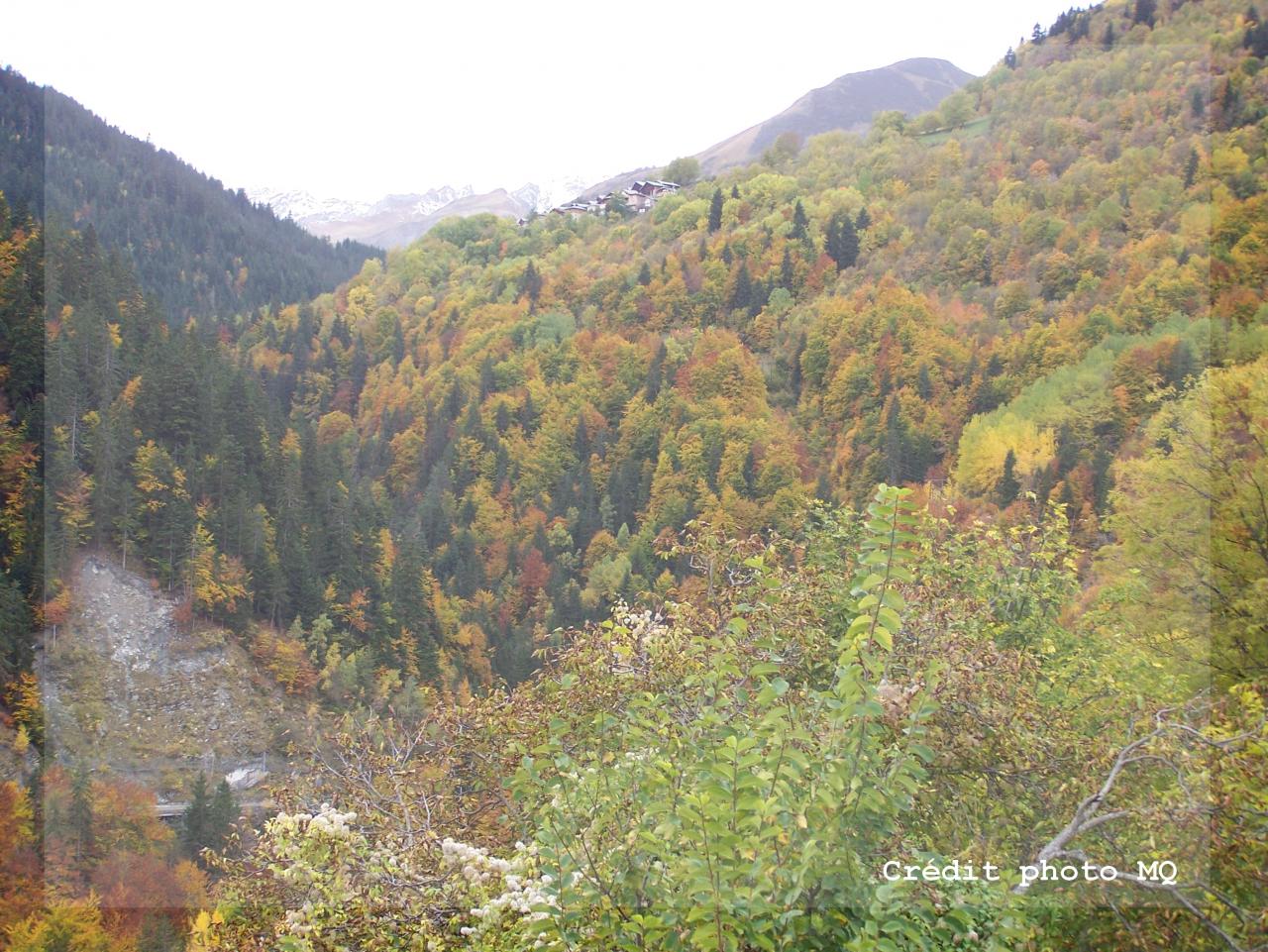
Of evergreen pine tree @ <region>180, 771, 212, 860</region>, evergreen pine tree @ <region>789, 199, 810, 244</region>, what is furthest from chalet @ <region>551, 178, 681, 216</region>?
evergreen pine tree @ <region>180, 771, 212, 860</region>

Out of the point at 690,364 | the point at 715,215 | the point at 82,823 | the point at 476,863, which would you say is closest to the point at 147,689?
the point at 82,823

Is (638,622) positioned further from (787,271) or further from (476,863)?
(787,271)

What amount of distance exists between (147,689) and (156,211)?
14201cm

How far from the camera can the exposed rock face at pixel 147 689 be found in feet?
151

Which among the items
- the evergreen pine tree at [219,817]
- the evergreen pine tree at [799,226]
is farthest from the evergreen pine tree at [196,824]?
the evergreen pine tree at [799,226]

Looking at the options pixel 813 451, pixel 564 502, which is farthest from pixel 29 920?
pixel 813 451

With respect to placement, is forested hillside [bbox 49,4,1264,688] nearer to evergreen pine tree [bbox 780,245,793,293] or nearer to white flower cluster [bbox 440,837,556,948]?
evergreen pine tree [bbox 780,245,793,293]

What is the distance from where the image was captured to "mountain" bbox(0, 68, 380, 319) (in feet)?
453

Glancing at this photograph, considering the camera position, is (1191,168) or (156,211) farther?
(156,211)

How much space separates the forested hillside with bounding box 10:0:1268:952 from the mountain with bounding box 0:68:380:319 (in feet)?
53.9

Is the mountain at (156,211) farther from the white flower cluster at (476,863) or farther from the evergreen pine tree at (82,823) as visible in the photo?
the white flower cluster at (476,863)

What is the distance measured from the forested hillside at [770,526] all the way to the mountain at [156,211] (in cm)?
1644

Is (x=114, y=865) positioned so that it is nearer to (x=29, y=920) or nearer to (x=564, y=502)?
(x=29, y=920)

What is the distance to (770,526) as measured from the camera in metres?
14.7
